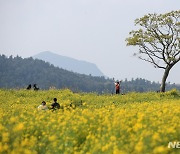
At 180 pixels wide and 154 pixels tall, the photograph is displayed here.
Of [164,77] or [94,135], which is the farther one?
[164,77]

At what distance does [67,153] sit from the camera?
9.17 m

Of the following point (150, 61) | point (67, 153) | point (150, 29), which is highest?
point (150, 29)

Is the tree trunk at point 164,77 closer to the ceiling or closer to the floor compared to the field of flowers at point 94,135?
closer to the ceiling

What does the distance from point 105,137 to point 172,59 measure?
38263mm

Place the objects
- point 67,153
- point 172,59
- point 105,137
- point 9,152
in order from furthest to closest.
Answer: point 172,59
point 105,137
point 67,153
point 9,152

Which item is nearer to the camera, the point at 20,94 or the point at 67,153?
the point at 67,153

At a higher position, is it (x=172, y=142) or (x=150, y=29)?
(x=150, y=29)

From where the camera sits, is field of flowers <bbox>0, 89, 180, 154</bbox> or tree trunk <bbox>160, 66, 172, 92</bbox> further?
tree trunk <bbox>160, 66, 172, 92</bbox>

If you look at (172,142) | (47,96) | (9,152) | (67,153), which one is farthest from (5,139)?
(47,96)

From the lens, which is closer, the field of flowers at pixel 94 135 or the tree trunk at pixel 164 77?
the field of flowers at pixel 94 135

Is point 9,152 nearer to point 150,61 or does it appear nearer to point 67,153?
point 67,153

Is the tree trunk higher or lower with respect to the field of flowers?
higher

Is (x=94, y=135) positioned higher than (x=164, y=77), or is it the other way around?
(x=164, y=77)

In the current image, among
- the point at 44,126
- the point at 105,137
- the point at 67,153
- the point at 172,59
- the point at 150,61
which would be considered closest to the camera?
the point at 67,153
